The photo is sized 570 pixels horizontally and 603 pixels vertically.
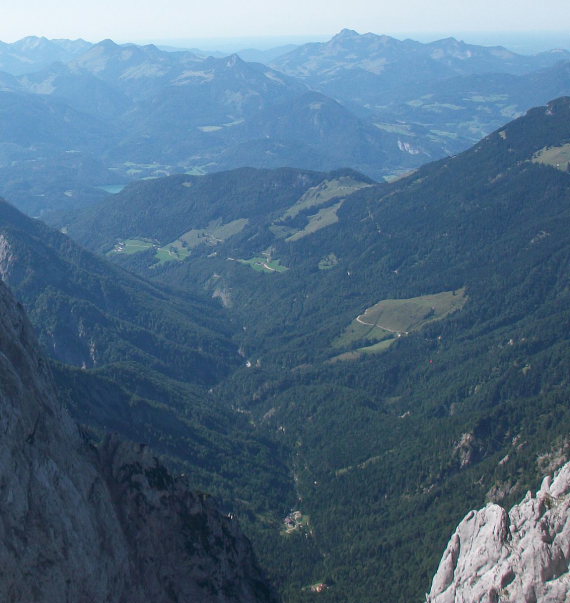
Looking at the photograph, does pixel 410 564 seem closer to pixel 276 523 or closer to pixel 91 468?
pixel 276 523

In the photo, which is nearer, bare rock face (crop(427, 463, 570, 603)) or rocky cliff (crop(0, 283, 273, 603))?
rocky cliff (crop(0, 283, 273, 603))

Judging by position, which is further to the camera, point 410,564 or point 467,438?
point 467,438

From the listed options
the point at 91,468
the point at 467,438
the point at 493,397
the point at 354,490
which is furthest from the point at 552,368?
the point at 91,468

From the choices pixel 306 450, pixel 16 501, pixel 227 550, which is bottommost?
pixel 306 450

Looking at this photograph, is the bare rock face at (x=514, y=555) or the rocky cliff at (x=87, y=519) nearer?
the rocky cliff at (x=87, y=519)

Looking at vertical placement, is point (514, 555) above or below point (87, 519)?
below
